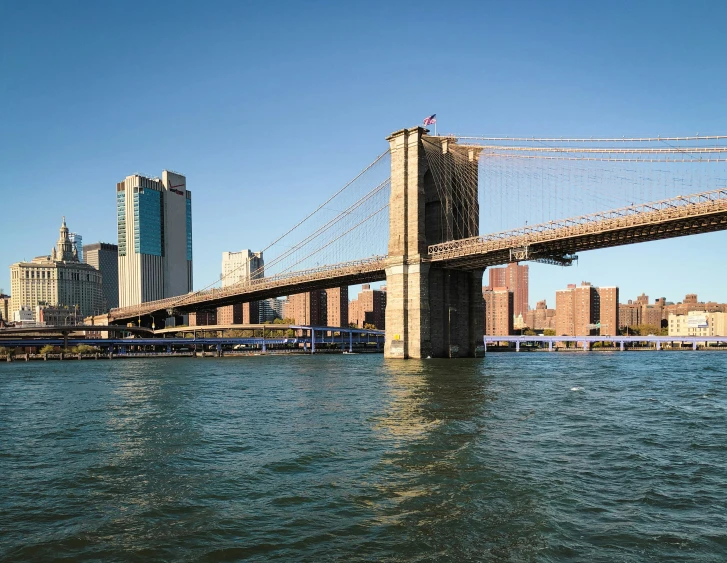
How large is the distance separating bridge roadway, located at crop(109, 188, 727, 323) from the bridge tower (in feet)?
8.25

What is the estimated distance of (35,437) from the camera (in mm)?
18594

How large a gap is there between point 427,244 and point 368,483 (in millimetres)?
54508

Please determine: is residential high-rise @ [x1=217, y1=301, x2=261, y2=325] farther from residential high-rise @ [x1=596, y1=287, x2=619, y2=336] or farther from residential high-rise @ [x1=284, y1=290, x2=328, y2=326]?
residential high-rise @ [x1=596, y1=287, x2=619, y2=336]

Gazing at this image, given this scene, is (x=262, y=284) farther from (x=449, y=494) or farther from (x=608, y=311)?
(x=608, y=311)

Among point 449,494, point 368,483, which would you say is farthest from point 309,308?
point 449,494

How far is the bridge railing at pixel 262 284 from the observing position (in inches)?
2825

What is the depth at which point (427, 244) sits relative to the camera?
6581 centimetres

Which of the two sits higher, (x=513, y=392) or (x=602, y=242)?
(x=602, y=242)

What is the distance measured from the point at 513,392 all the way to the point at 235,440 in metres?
17.1

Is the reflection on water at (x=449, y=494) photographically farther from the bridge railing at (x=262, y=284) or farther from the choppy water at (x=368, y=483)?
the bridge railing at (x=262, y=284)

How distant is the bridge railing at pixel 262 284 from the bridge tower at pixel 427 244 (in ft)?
19.2

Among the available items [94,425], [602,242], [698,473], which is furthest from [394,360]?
[698,473]

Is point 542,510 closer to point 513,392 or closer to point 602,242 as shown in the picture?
point 513,392

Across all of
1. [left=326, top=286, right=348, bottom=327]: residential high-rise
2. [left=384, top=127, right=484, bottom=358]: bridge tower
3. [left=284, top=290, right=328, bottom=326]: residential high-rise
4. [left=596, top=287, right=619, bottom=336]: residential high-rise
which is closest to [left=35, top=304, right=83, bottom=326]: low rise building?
[left=284, top=290, right=328, bottom=326]: residential high-rise
